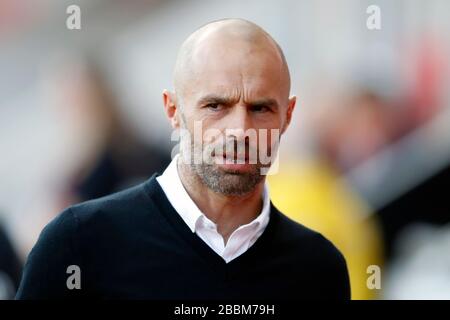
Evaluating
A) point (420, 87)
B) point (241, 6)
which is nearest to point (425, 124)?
point (420, 87)

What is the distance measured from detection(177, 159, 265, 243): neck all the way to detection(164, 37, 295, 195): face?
0.09 ft

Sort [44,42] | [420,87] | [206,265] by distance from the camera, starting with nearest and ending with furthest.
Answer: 1. [206,265]
2. [44,42]
3. [420,87]

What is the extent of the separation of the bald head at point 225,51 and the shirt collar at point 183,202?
0.57 ft

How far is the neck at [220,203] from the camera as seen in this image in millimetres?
1427

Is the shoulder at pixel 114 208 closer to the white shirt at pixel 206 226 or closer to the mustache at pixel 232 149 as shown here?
the white shirt at pixel 206 226


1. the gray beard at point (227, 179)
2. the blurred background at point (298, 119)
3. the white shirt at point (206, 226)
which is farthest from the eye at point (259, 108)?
the blurred background at point (298, 119)

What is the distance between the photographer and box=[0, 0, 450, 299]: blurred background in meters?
2.28

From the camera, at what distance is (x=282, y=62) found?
1.44 m

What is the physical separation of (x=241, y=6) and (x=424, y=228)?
3.29 ft

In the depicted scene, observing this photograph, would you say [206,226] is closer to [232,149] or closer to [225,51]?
[232,149]

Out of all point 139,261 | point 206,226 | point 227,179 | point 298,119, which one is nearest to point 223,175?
point 227,179

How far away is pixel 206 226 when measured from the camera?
4.64 feet

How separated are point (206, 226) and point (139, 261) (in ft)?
0.50

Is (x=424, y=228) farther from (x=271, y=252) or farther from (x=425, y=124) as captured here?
(x=271, y=252)
